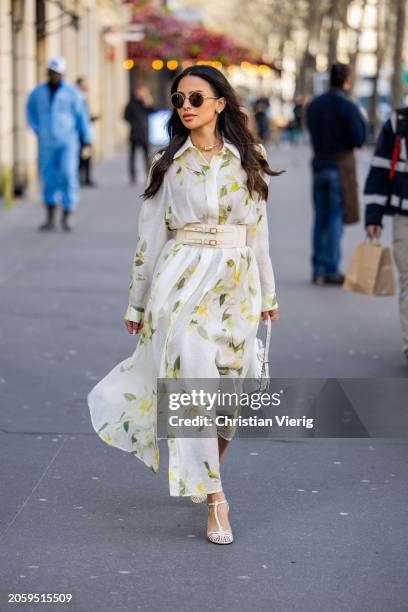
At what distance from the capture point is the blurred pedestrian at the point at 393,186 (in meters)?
8.38

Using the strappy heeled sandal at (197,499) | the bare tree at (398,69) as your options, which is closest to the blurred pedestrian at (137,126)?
the bare tree at (398,69)

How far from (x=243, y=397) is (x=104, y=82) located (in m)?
36.3

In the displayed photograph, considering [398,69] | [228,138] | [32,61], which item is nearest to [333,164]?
[228,138]

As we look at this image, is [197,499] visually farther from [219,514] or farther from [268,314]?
[268,314]

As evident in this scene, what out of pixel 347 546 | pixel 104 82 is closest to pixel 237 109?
pixel 347 546

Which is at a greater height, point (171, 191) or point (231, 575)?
point (171, 191)

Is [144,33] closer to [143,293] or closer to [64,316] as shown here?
[64,316]

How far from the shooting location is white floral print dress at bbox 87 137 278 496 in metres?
5.09

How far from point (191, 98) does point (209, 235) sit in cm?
50

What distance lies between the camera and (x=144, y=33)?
42875 mm

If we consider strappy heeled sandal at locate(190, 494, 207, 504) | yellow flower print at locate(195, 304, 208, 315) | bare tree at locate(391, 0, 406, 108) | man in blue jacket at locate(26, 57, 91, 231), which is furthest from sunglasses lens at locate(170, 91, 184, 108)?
bare tree at locate(391, 0, 406, 108)

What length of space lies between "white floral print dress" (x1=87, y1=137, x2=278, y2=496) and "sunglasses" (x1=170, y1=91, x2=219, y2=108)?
0.16 meters

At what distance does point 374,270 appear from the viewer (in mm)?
8594

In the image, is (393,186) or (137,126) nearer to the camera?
(393,186)
